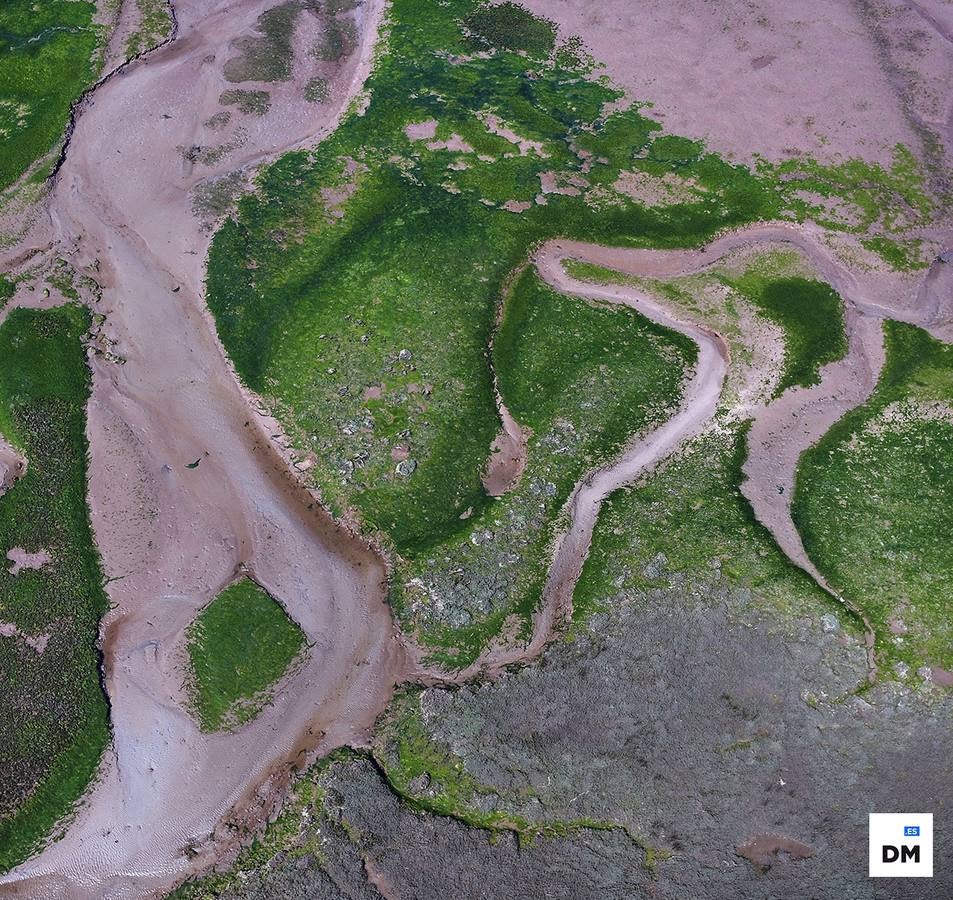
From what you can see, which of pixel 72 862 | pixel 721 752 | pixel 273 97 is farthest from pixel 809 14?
pixel 72 862

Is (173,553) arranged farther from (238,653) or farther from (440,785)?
(440,785)

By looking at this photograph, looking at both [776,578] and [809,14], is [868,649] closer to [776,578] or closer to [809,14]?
[776,578]

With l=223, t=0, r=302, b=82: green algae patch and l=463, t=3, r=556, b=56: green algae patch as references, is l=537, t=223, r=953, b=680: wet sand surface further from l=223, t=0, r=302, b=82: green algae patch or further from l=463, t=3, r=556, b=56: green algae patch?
l=223, t=0, r=302, b=82: green algae patch

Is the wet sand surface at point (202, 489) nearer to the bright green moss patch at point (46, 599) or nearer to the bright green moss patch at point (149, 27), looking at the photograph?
the bright green moss patch at point (46, 599)

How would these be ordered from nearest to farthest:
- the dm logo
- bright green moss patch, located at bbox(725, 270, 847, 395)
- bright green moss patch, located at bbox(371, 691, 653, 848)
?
the dm logo
bright green moss patch, located at bbox(371, 691, 653, 848)
bright green moss patch, located at bbox(725, 270, 847, 395)

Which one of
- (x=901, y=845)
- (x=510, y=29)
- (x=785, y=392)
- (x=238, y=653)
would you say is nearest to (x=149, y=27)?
(x=510, y=29)

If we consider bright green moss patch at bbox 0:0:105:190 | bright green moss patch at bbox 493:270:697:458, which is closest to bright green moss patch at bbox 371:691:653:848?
bright green moss patch at bbox 493:270:697:458

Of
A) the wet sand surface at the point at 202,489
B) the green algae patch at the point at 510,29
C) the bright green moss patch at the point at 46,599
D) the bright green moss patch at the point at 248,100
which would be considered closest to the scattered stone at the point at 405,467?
the wet sand surface at the point at 202,489
